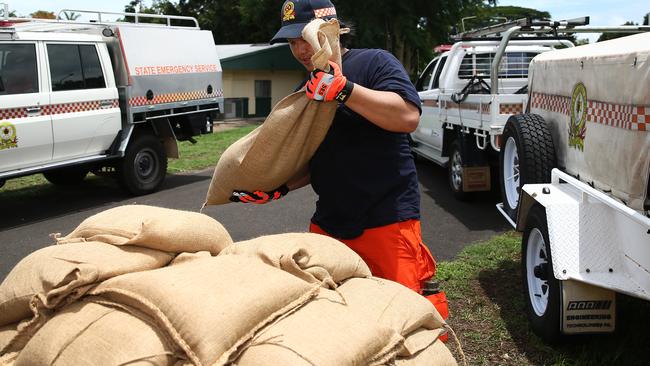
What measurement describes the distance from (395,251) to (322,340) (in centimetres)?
98

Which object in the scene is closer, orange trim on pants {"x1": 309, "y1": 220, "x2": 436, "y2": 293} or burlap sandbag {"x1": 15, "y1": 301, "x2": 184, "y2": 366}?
burlap sandbag {"x1": 15, "y1": 301, "x2": 184, "y2": 366}

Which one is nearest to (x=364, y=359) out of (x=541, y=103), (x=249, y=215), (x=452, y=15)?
(x=541, y=103)

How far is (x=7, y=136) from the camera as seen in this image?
7.61 metres

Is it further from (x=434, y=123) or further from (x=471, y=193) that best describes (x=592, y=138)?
(x=434, y=123)

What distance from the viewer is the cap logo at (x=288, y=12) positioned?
267 cm

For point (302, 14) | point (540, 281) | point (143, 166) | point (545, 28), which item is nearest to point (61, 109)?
point (143, 166)

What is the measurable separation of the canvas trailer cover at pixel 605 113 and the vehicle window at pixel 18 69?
6.06 meters

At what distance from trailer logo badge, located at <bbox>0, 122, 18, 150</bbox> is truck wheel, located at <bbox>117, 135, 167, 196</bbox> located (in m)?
1.89

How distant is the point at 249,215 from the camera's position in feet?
27.3

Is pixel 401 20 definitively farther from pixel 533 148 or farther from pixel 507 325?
pixel 507 325

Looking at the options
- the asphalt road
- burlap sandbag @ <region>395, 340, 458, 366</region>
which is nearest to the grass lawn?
the asphalt road

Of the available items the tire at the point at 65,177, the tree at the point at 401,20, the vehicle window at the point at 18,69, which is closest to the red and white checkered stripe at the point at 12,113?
the vehicle window at the point at 18,69

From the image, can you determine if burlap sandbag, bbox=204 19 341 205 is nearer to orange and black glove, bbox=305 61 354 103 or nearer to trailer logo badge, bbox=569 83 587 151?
orange and black glove, bbox=305 61 354 103

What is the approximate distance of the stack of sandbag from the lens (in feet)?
5.94
